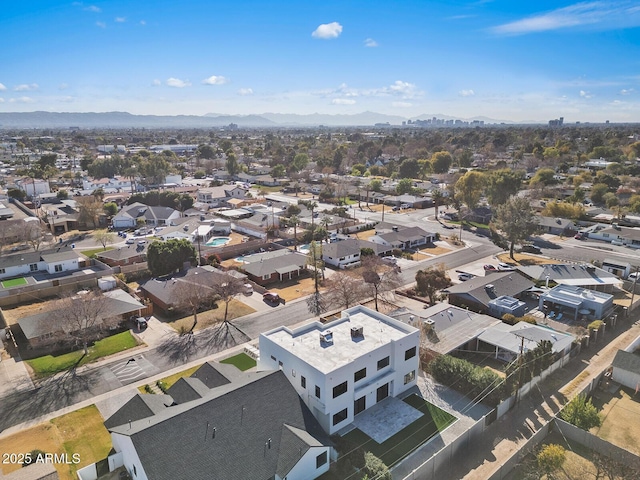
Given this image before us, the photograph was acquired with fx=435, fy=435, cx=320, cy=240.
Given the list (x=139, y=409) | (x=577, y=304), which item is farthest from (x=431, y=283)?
(x=139, y=409)

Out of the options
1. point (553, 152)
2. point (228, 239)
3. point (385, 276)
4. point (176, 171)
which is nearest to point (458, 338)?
point (385, 276)

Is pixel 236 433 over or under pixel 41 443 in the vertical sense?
over

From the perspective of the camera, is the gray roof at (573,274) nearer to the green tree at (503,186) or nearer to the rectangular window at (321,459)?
the green tree at (503,186)

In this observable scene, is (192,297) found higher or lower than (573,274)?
higher

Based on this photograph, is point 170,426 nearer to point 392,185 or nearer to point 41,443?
point 41,443

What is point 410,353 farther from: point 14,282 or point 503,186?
point 503,186
